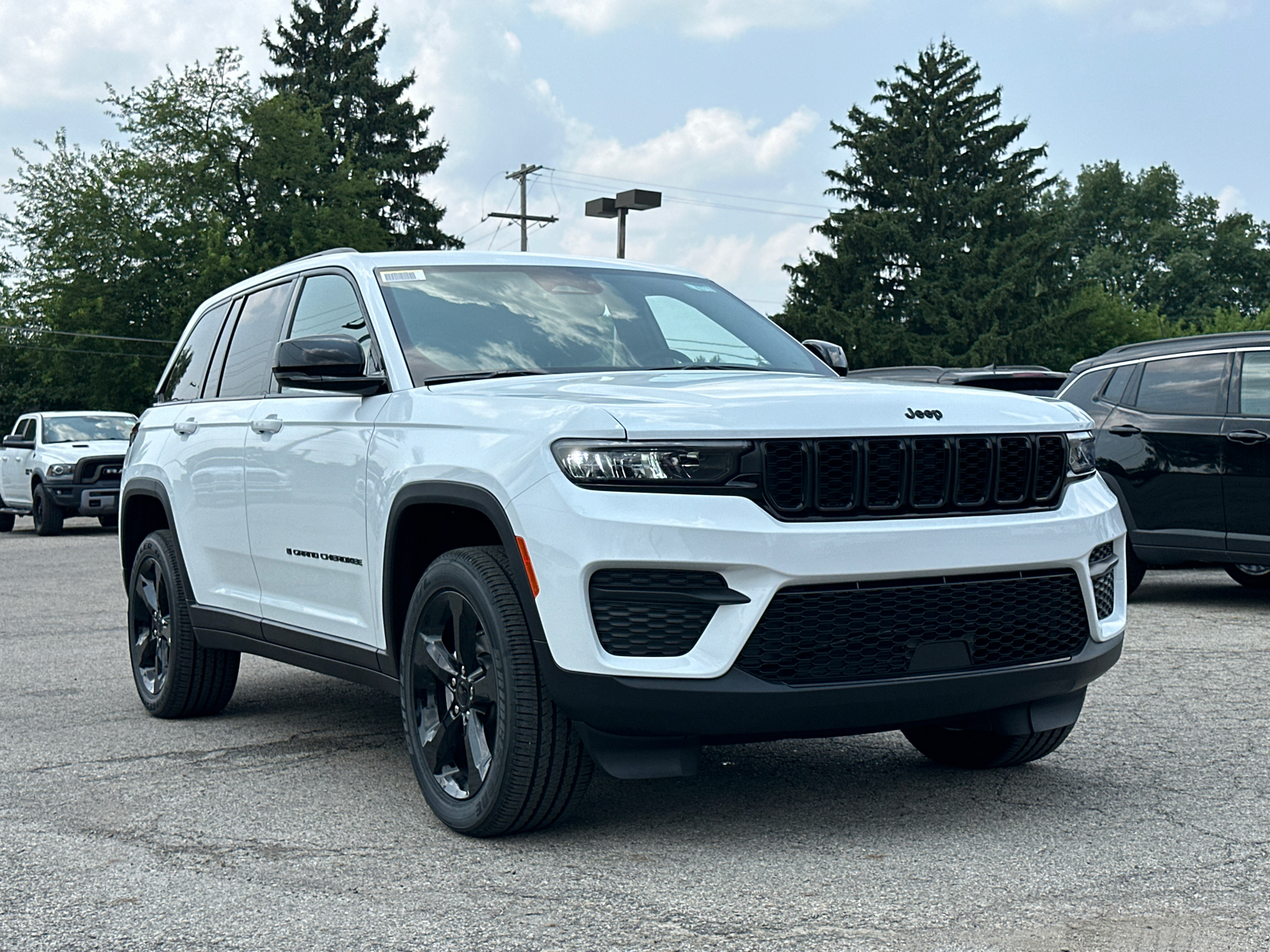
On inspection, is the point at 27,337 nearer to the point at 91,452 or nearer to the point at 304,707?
the point at 91,452

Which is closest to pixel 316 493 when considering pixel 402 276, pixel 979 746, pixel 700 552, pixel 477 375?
pixel 477 375

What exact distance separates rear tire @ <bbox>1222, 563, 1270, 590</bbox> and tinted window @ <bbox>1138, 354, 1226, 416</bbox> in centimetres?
189

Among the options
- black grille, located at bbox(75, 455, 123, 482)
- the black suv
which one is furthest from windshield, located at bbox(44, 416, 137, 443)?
the black suv

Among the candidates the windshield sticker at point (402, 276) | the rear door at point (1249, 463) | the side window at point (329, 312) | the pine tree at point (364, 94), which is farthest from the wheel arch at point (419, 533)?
the pine tree at point (364, 94)

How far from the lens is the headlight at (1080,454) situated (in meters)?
4.45

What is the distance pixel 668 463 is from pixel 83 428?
21.3 meters

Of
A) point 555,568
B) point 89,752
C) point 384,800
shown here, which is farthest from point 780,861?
point 89,752

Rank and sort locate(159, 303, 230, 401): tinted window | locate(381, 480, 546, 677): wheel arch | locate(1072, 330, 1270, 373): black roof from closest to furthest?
locate(381, 480, 546, 677): wheel arch < locate(159, 303, 230, 401): tinted window < locate(1072, 330, 1270, 373): black roof

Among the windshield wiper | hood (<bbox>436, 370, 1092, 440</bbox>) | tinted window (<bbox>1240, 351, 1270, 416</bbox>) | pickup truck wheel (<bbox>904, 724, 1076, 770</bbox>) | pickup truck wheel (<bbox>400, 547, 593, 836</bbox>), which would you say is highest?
the windshield wiper

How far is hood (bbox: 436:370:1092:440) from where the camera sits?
389 centimetres

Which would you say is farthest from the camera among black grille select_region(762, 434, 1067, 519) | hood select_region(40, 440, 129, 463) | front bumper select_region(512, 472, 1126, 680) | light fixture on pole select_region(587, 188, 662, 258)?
light fixture on pole select_region(587, 188, 662, 258)

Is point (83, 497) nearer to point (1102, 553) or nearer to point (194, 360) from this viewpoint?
point (194, 360)

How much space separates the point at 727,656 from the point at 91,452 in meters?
20.3

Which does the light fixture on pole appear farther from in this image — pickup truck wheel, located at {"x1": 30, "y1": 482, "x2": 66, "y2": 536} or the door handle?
the door handle
